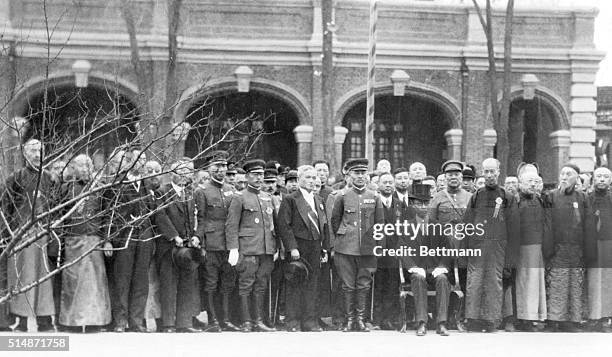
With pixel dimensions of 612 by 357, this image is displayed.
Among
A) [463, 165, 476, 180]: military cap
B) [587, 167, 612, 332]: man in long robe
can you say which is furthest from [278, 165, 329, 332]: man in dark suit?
[587, 167, 612, 332]: man in long robe

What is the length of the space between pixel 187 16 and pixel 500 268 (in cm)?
1252

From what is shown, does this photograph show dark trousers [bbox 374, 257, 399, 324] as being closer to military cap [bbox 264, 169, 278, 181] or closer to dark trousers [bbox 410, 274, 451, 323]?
dark trousers [bbox 410, 274, 451, 323]

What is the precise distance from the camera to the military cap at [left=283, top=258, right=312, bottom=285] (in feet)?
33.3

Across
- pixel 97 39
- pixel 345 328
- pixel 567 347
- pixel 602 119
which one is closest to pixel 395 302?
pixel 345 328

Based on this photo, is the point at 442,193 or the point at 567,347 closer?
the point at 567,347

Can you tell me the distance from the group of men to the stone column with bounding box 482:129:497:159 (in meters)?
11.2

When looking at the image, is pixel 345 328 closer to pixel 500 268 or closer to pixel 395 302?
pixel 395 302

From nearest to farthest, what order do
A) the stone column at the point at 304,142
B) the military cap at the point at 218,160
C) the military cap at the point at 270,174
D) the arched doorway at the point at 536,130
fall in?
the military cap at the point at 218,160
the military cap at the point at 270,174
the stone column at the point at 304,142
the arched doorway at the point at 536,130

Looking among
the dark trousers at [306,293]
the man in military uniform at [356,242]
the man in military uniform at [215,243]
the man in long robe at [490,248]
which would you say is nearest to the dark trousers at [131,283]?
the man in military uniform at [215,243]

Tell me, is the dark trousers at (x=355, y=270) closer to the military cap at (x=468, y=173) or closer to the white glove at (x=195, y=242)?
the white glove at (x=195, y=242)

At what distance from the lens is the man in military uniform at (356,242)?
33.2ft

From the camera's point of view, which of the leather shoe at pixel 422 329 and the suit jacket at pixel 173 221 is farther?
the suit jacket at pixel 173 221

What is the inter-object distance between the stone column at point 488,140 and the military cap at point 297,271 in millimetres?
12242

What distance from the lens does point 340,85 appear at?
843 inches
